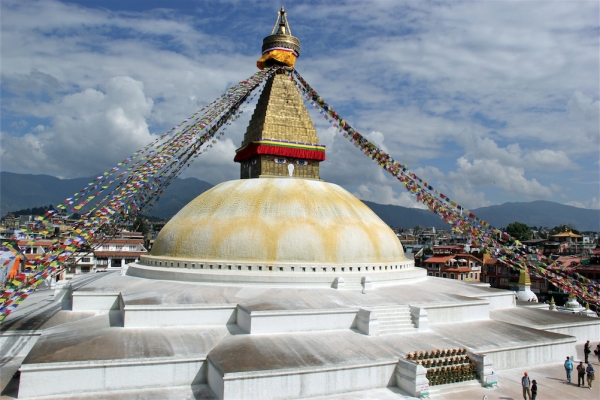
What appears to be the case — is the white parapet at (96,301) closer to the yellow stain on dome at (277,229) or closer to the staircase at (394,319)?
the yellow stain on dome at (277,229)

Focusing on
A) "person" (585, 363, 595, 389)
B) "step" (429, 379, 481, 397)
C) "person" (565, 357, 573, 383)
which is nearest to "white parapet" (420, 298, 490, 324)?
"step" (429, 379, 481, 397)

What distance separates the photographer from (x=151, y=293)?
11.7 meters

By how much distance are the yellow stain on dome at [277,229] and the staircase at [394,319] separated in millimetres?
2418

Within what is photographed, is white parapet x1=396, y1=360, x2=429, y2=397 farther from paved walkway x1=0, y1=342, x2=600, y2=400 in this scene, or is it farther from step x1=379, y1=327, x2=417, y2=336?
step x1=379, y1=327, x2=417, y2=336

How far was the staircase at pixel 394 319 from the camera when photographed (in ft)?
35.1

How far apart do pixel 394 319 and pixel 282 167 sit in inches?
277

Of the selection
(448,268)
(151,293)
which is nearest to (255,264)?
(151,293)

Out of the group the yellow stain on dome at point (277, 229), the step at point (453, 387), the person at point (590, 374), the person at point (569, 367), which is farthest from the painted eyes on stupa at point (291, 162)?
the person at point (590, 374)

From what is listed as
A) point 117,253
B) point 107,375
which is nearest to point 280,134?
point 107,375

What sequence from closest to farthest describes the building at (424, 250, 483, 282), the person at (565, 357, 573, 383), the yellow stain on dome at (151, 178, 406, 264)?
1. the person at (565, 357, 573, 383)
2. the yellow stain on dome at (151, 178, 406, 264)
3. the building at (424, 250, 483, 282)

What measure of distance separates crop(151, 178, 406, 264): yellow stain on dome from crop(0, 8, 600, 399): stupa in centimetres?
4

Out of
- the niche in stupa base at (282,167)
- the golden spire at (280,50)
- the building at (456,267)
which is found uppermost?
the golden spire at (280,50)

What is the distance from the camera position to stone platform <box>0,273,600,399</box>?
8312 mm

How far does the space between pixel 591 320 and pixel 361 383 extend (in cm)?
858
